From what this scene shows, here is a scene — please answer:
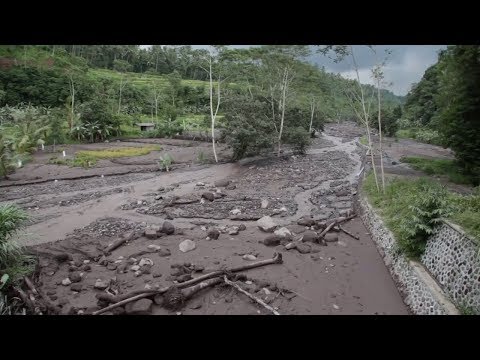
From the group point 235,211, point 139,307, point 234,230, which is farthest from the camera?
point 235,211

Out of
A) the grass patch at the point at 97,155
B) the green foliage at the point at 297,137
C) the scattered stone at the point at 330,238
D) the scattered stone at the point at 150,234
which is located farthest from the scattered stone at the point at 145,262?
the green foliage at the point at 297,137

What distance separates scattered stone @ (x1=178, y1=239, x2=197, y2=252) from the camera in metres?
8.80

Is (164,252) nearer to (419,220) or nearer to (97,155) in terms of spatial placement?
(419,220)

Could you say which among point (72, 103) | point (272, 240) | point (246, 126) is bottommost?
point (272, 240)

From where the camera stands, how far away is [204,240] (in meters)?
9.45

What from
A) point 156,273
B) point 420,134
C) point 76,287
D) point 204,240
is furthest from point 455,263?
point 420,134

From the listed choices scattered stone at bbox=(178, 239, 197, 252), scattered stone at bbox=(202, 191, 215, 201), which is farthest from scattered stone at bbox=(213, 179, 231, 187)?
scattered stone at bbox=(178, 239, 197, 252)

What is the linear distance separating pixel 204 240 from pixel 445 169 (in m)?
11.1

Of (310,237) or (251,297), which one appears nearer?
(251,297)

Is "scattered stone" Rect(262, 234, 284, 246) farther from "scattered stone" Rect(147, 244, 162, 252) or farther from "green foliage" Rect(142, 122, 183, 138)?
"green foliage" Rect(142, 122, 183, 138)

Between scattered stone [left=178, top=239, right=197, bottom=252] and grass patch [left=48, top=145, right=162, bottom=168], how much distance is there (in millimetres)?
12116

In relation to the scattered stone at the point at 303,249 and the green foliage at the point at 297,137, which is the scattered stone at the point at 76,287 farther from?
the green foliage at the point at 297,137
